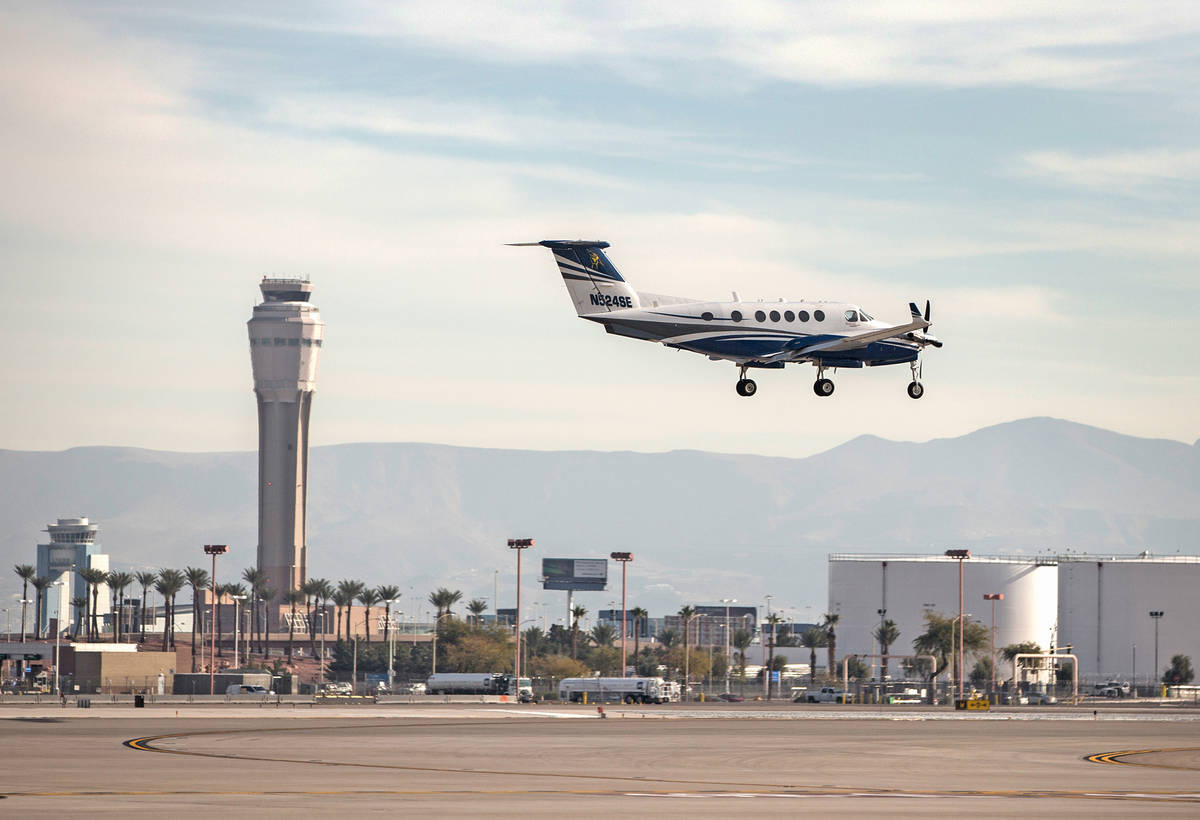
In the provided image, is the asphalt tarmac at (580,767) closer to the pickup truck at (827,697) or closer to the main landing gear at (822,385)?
the main landing gear at (822,385)

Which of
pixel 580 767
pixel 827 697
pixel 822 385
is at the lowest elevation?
pixel 827 697

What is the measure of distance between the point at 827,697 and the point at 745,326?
92513mm

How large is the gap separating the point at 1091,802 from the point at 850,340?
29.3 metres

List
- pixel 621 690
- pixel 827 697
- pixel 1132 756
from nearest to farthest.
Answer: pixel 1132 756, pixel 827 697, pixel 621 690

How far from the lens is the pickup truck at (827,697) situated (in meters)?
153

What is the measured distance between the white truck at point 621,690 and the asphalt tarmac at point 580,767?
61446mm

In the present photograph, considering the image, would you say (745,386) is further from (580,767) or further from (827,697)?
(827,697)

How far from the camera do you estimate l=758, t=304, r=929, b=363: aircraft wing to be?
6975cm

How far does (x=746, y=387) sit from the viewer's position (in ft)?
233

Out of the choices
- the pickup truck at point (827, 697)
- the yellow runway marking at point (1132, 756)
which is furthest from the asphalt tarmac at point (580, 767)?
the pickup truck at point (827, 697)

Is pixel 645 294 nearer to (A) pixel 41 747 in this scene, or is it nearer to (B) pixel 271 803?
(A) pixel 41 747

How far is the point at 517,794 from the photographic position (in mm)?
44594

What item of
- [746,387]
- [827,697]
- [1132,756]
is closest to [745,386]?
[746,387]

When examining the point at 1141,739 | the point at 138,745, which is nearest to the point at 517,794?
the point at 138,745
